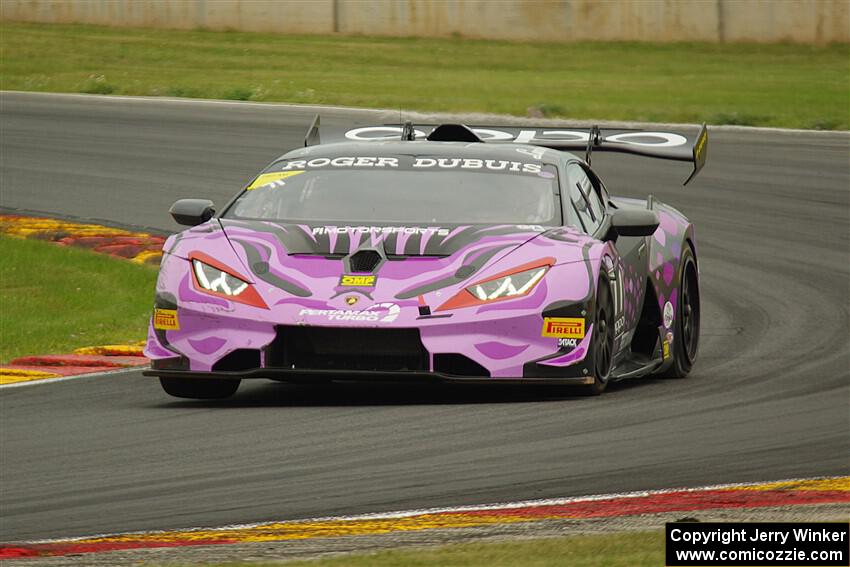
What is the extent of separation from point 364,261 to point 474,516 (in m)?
2.78

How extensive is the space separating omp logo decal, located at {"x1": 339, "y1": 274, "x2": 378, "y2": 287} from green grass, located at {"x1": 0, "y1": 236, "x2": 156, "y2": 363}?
3.82 m

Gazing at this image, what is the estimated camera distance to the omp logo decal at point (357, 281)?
8359 millimetres

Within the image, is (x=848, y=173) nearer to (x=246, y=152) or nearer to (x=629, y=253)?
(x=246, y=152)

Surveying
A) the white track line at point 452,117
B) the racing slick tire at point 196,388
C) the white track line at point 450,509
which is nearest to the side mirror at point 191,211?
the racing slick tire at point 196,388

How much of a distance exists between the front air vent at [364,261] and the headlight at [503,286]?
42cm

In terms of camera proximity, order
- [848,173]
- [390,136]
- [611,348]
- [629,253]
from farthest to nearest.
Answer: [848,173]
[390,136]
[629,253]
[611,348]

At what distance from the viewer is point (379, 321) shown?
822cm

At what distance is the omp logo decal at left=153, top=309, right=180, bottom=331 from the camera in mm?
8625

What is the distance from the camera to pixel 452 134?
10656 millimetres

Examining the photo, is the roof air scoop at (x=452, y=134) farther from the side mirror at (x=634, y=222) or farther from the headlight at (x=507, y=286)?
the headlight at (x=507, y=286)

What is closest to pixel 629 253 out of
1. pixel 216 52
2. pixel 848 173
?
pixel 848 173

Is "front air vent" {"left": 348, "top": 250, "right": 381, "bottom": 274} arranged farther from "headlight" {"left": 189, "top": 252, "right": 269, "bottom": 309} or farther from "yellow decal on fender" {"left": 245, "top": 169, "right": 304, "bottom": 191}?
"yellow decal on fender" {"left": 245, "top": 169, "right": 304, "bottom": 191}

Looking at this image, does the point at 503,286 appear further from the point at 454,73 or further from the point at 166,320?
the point at 454,73

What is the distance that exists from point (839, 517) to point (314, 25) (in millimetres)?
31249
